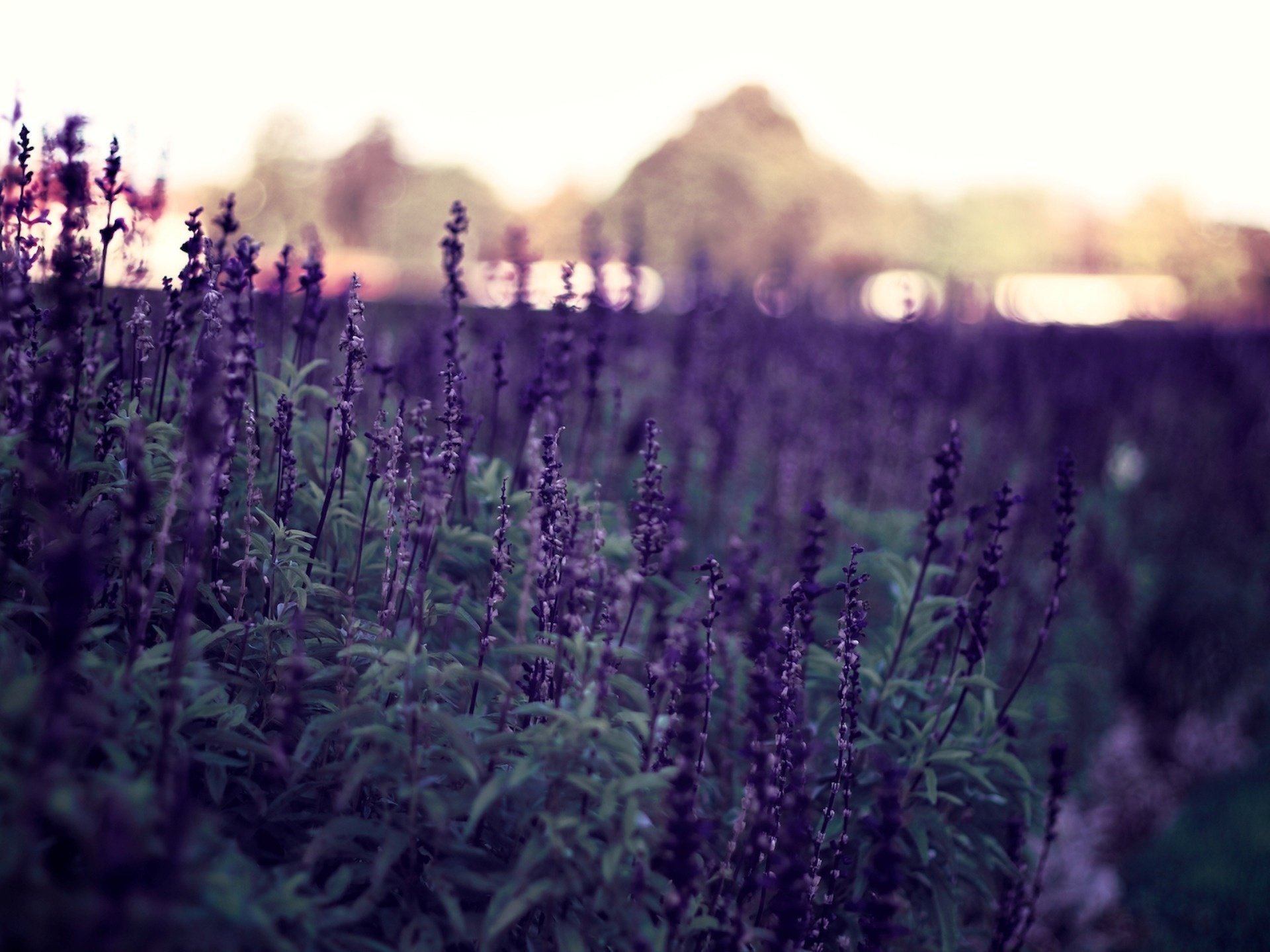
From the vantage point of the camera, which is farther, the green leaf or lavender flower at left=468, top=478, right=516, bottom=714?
lavender flower at left=468, top=478, right=516, bottom=714

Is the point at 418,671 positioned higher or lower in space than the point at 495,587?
lower

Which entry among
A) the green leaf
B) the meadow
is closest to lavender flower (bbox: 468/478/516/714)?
the meadow

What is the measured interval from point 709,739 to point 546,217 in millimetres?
63383

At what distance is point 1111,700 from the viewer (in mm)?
7156

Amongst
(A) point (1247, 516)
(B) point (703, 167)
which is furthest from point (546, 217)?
(A) point (1247, 516)

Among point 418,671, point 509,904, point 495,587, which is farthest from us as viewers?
point 495,587

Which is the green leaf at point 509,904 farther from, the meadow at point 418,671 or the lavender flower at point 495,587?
the lavender flower at point 495,587

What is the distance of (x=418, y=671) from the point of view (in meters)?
Answer: 2.15

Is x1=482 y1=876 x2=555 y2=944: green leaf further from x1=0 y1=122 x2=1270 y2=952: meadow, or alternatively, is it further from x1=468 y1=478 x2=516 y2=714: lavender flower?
x1=468 y1=478 x2=516 y2=714: lavender flower

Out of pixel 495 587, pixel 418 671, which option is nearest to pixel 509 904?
pixel 418 671

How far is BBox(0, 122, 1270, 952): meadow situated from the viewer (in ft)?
5.98

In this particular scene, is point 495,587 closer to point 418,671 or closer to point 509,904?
point 418,671

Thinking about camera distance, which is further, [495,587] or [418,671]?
[495,587]

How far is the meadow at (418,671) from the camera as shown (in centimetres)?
182
